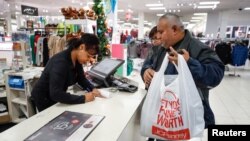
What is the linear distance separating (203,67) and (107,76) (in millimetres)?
904

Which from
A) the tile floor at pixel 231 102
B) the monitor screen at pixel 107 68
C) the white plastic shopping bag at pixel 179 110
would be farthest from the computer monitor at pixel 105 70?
the tile floor at pixel 231 102

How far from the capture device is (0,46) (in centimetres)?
539

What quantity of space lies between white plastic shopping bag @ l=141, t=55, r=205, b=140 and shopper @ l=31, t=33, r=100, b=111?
0.59 metres

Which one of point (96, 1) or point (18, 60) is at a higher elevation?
point (96, 1)

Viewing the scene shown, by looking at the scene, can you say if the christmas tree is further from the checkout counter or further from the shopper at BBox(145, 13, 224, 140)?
the shopper at BBox(145, 13, 224, 140)

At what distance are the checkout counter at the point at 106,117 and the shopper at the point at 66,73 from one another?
0.22 ft

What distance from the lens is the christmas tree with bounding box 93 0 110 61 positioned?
12.2 ft

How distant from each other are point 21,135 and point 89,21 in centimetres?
262

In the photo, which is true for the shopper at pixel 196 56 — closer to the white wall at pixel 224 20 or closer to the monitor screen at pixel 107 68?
the monitor screen at pixel 107 68

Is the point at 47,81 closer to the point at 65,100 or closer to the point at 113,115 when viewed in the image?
the point at 65,100

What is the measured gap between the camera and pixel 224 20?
1416 centimetres

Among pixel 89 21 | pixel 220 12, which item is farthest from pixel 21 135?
pixel 220 12

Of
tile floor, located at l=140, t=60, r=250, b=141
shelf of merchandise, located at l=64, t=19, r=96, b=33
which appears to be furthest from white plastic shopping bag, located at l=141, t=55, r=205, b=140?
shelf of merchandise, located at l=64, t=19, r=96, b=33

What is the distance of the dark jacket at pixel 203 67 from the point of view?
1.25 meters
